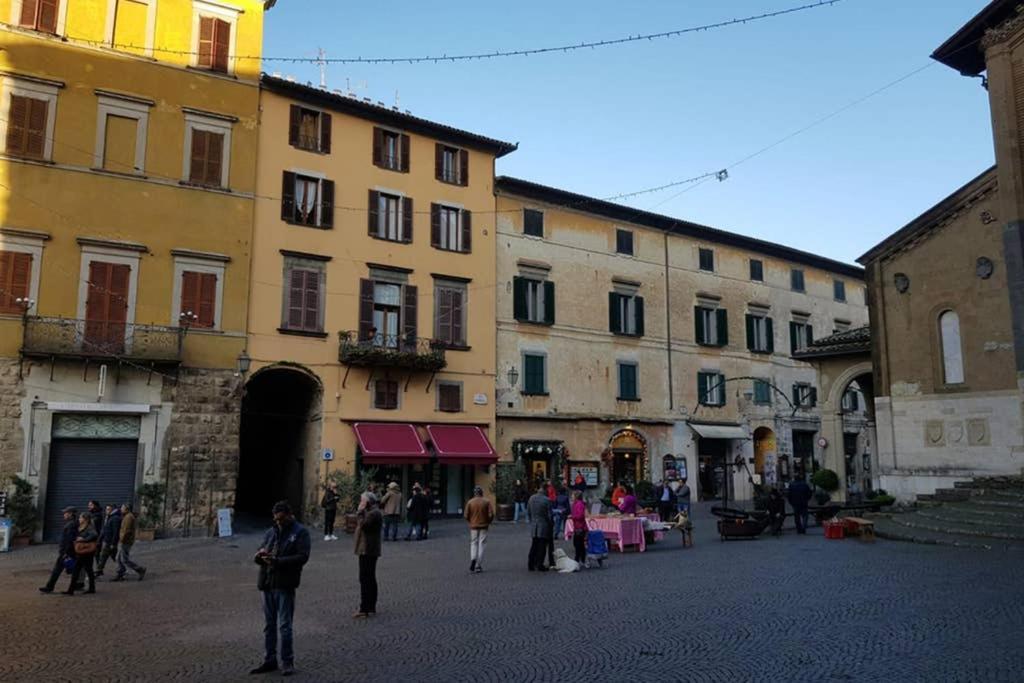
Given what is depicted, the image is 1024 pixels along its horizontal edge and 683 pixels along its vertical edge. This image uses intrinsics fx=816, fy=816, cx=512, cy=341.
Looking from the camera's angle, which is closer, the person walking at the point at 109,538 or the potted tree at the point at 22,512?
the person walking at the point at 109,538

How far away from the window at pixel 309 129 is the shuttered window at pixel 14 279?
890 centimetres

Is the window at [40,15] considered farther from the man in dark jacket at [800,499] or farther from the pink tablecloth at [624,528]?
Answer: the man in dark jacket at [800,499]

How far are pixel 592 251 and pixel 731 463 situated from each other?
478 inches

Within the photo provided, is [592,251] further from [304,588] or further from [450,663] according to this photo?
[450,663]

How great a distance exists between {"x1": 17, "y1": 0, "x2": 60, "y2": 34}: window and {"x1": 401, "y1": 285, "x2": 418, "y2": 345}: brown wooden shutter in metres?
13.0

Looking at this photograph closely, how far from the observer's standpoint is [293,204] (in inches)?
1056

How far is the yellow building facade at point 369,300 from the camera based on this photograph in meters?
26.5

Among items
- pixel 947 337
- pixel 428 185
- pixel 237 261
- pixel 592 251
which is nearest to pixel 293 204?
pixel 237 261

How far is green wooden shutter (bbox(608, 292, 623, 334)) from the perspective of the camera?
3466cm

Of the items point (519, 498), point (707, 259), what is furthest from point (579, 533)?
point (707, 259)

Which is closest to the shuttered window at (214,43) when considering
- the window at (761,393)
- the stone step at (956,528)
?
the stone step at (956,528)

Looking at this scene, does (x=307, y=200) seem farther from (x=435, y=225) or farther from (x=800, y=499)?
(x=800, y=499)

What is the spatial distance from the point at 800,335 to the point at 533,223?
17679 millimetres

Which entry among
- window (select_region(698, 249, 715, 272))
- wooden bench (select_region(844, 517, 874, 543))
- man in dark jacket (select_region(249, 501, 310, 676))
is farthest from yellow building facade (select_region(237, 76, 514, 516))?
man in dark jacket (select_region(249, 501, 310, 676))
